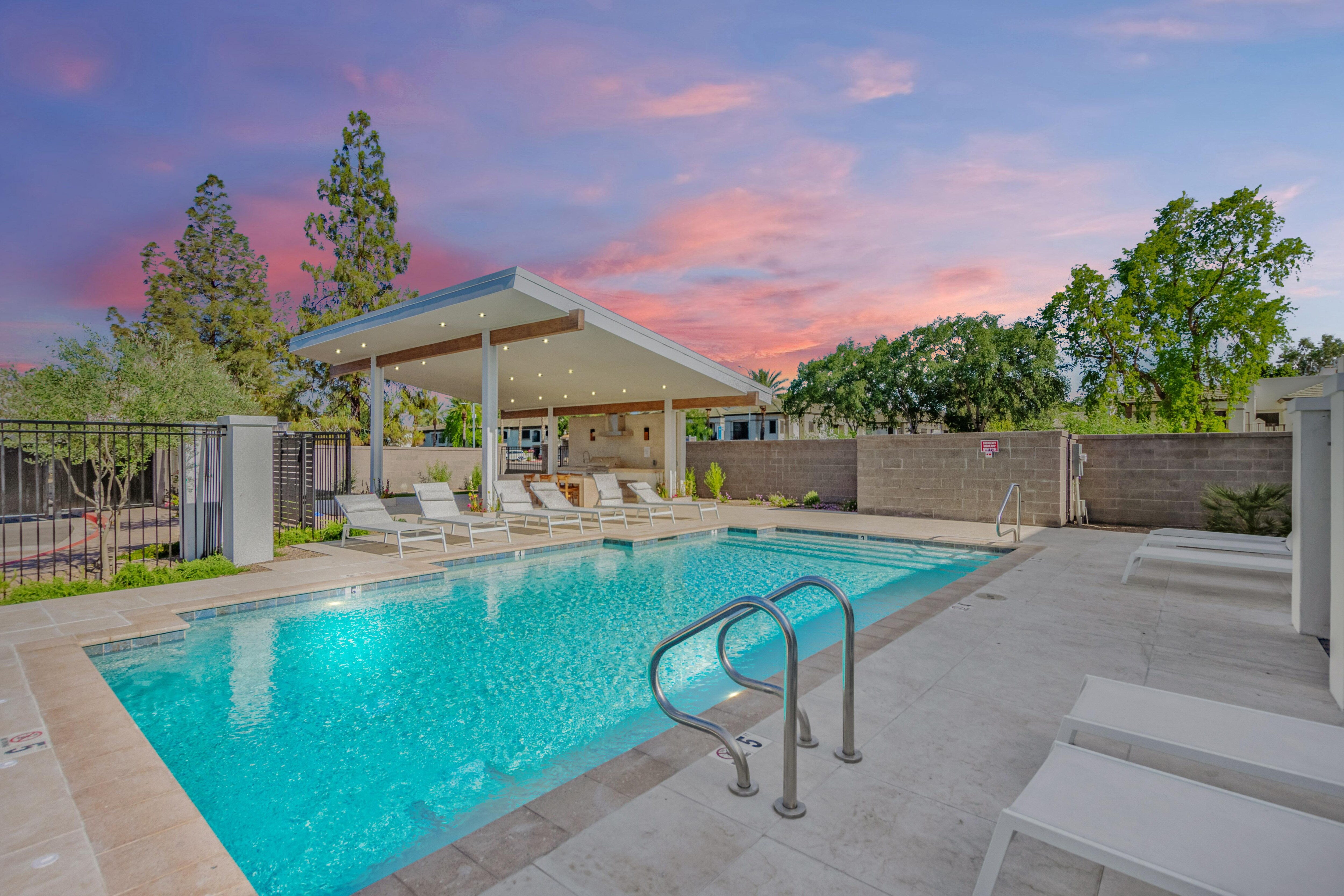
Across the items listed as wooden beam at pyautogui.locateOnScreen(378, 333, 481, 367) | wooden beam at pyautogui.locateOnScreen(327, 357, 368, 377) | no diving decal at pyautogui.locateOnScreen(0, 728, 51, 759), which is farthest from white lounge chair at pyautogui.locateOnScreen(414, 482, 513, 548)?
wooden beam at pyautogui.locateOnScreen(327, 357, 368, 377)

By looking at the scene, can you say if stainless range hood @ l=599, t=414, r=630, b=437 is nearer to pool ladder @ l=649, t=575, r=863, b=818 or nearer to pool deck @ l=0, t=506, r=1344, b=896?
pool deck @ l=0, t=506, r=1344, b=896

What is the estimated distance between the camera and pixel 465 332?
12.4 metres

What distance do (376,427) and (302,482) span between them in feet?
18.1

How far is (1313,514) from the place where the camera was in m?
4.25

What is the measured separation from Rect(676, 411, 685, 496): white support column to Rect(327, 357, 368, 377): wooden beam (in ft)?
28.0

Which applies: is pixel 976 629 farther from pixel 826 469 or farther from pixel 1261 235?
pixel 1261 235

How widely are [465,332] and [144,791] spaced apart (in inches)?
430

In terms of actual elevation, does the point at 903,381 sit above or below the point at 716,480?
above

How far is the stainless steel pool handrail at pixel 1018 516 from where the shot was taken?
360 inches

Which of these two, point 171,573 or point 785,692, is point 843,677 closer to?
point 785,692

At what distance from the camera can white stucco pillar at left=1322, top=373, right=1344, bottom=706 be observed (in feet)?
10.1

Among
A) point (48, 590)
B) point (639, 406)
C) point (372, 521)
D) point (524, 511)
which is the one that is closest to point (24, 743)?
point (48, 590)

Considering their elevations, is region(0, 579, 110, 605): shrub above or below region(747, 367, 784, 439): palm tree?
below

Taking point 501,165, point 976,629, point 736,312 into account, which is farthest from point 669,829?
point 736,312
